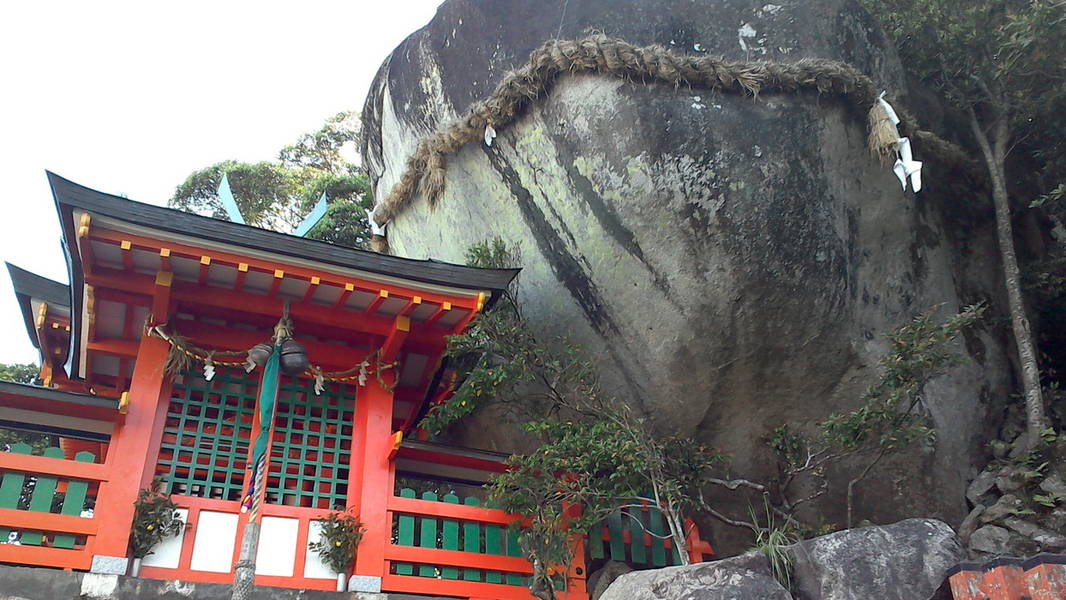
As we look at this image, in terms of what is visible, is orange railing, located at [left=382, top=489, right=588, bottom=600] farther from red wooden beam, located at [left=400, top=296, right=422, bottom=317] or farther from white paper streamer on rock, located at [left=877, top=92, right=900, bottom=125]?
white paper streamer on rock, located at [left=877, top=92, right=900, bottom=125]

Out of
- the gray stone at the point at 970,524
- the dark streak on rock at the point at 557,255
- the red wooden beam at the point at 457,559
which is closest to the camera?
the red wooden beam at the point at 457,559

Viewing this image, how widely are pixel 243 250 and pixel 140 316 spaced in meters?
1.67

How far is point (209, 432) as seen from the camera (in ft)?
28.7

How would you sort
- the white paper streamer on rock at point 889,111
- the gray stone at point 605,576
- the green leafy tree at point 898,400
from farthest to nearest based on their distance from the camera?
the white paper streamer on rock at point 889,111 → the gray stone at point 605,576 → the green leafy tree at point 898,400

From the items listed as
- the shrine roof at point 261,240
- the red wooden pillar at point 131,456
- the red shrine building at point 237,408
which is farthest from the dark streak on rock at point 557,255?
the red wooden pillar at point 131,456

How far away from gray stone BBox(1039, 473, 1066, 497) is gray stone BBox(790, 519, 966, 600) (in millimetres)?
3018

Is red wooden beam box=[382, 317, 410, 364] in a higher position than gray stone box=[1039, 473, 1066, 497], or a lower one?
higher

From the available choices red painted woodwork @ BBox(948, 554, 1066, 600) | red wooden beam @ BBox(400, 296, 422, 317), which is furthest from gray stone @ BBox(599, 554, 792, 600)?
red wooden beam @ BBox(400, 296, 422, 317)

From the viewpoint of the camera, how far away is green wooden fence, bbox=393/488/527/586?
8.13 m

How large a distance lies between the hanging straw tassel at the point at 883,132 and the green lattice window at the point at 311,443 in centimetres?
708

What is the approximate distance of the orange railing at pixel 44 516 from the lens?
669 cm

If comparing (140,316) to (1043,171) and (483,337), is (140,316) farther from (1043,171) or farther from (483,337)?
(1043,171)

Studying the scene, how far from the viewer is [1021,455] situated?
9398 millimetres

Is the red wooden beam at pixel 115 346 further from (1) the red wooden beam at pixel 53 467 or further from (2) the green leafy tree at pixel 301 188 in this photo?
(2) the green leafy tree at pixel 301 188
